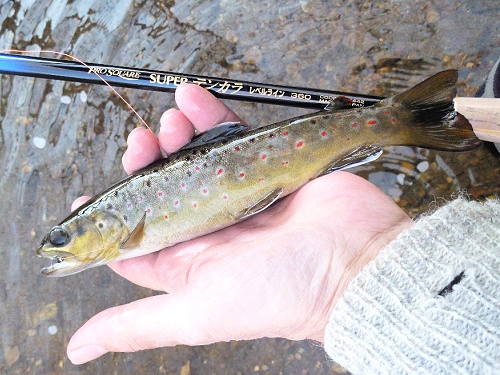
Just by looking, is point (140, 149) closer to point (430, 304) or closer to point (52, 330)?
point (430, 304)

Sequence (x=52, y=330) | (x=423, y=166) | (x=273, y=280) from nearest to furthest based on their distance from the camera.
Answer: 1. (x=273, y=280)
2. (x=423, y=166)
3. (x=52, y=330)

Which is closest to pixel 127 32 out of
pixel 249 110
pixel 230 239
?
pixel 249 110

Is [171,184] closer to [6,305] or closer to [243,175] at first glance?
[243,175]

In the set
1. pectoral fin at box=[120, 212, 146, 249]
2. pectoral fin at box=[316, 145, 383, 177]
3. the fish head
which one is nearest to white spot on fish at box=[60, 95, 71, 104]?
the fish head

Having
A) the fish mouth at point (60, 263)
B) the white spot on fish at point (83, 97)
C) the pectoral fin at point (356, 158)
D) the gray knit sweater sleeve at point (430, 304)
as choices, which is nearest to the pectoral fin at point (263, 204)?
the pectoral fin at point (356, 158)

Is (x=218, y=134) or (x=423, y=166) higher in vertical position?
(x=218, y=134)

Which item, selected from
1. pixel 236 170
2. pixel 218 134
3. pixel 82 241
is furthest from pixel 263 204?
pixel 82 241
